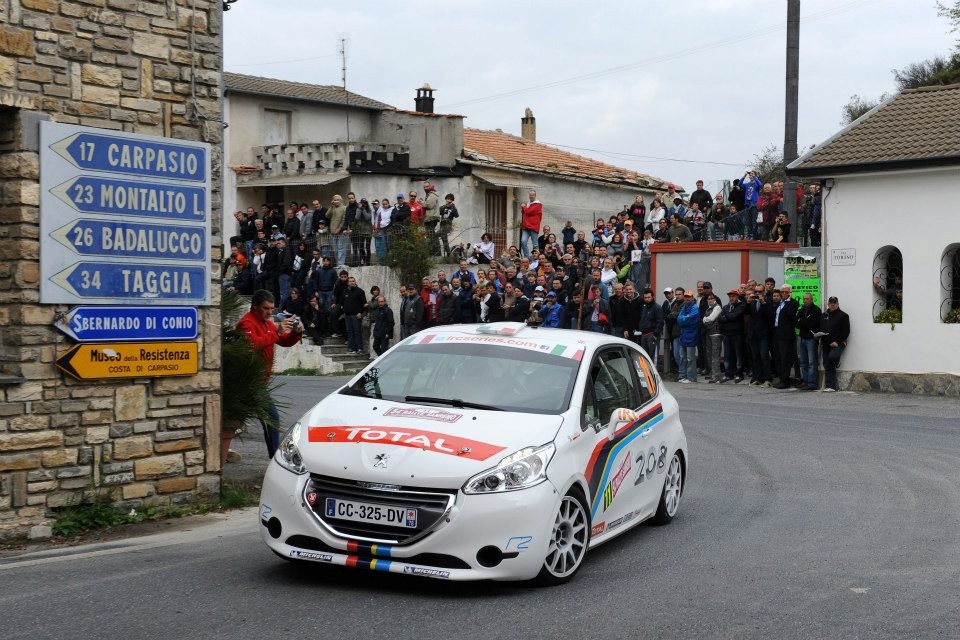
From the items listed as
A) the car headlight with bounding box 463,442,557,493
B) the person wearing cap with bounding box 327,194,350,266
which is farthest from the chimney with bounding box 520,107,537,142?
the car headlight with bounding box 463,442,557,493

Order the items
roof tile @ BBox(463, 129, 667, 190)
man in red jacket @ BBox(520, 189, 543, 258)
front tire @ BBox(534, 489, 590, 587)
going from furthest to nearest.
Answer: roof tile @ BBox(463, 129, 667, 190) < man in red jacket @ BBox(520, 189, 543, 258) < front tire @ BBox(534, 489, 590, 587)

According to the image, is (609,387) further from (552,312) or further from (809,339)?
(552,312)

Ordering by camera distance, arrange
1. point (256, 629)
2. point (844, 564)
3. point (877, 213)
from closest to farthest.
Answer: point (256, 629) → point (844, 564) → point (877, 213)

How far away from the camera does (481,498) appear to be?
7.14 m

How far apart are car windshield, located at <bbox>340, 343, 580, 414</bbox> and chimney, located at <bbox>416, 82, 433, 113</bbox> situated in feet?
128

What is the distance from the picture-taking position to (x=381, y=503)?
7.24 m

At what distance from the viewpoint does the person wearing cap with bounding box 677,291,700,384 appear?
974 inches

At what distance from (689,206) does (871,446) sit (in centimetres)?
1449

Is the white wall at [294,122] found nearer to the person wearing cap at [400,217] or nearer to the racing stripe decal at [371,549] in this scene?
the person wearing cap at [400,217]

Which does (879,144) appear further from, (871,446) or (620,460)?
(620,460)

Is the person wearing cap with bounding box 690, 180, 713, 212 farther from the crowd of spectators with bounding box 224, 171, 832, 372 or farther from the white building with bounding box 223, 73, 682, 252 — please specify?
the white building with bounding box 223, 73, 682, 252

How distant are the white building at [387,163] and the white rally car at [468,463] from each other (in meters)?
29.5

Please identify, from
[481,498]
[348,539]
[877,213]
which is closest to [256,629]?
[348,539]

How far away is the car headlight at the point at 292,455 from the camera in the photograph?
7578mm
